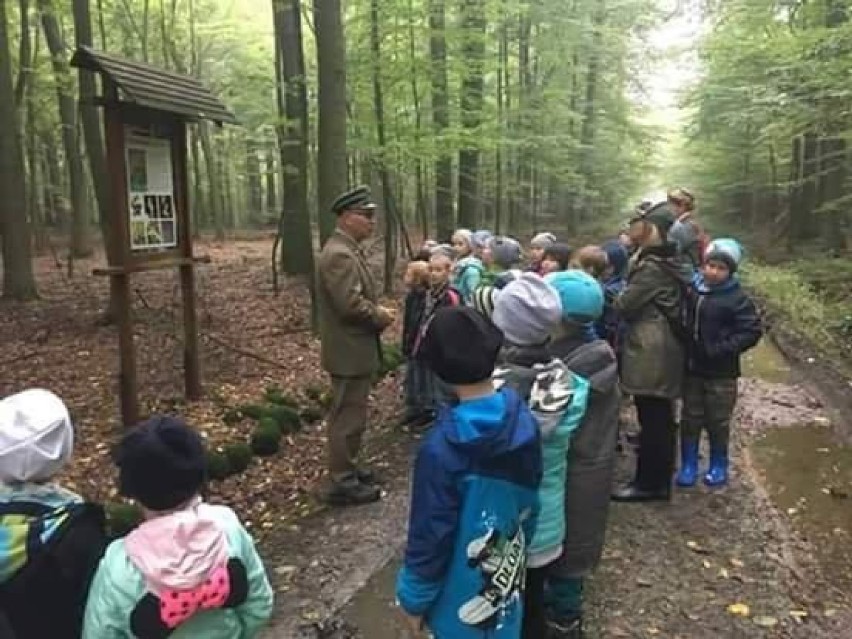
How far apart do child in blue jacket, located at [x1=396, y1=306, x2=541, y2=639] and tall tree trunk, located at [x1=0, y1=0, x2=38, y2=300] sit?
10.3 m

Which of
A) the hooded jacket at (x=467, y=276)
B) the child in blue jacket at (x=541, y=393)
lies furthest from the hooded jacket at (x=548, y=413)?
the hooded jacket at (x=467, y=276)

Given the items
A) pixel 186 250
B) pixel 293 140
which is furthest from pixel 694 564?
pixel 293 140

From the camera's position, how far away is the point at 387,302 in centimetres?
1231

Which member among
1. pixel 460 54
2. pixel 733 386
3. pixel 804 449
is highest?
pixel 460 54

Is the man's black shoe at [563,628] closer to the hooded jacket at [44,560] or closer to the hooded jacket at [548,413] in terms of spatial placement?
the hooded jacket at [548,413]

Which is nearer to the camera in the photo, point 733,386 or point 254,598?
point 254,598

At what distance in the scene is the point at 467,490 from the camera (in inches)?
96.0

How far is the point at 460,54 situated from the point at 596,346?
1210cm

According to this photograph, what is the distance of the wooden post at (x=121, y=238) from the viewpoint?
5.95 metres

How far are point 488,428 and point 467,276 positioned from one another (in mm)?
4628

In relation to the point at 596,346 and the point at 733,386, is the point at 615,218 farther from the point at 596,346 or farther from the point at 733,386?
the point at 596,346

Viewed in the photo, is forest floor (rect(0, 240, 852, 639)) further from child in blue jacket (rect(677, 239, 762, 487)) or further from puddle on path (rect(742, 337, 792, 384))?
child in blue jacket (rect(677, 239, 762, 487))

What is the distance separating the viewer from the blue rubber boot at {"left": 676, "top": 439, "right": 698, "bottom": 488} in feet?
18.7

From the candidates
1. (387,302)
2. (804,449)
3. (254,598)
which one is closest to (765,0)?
(387,302)
